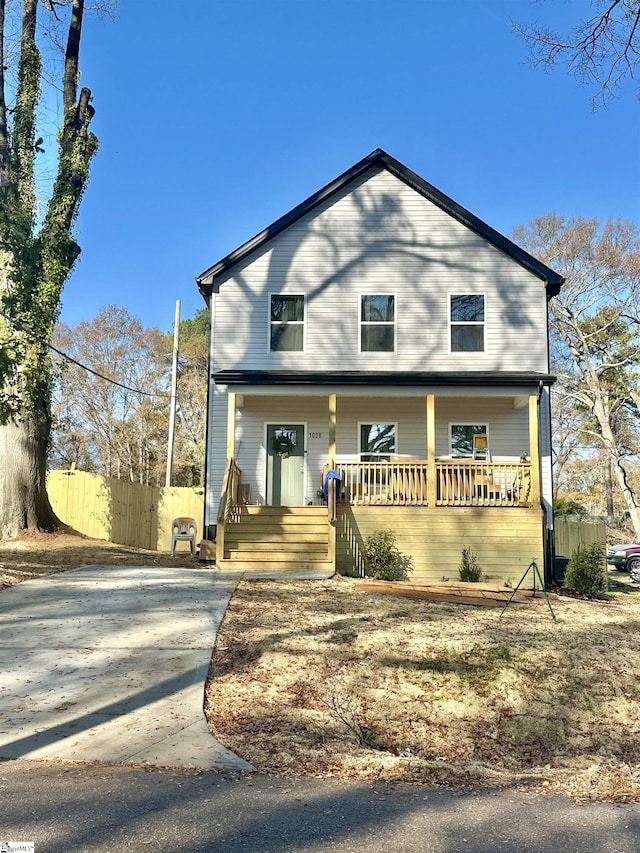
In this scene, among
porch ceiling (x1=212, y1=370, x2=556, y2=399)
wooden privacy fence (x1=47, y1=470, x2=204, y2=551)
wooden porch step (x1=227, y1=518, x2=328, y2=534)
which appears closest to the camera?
wooden porch step (x1=227, y1=518, x2=328, y2=534)

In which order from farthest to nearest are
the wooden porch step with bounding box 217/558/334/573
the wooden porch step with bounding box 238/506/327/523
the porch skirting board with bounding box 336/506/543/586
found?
the wooden porch step with bounding box 238/506/327/523 < the porch skirting board with bounding box 336/506/543/586 < the wooden porch step with bounding box 217/558/334/573

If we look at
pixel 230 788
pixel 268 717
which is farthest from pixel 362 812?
pixel 268 717

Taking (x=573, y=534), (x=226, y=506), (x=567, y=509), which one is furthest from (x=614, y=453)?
(x=226, y=506)

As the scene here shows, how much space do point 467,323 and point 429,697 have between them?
35.3 ft

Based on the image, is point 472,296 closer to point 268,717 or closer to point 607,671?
point 607,671

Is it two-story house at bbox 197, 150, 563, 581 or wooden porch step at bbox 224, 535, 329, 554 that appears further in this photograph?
two-story house at bbox 197, 150, 563, 581

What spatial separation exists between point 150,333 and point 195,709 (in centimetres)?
3649

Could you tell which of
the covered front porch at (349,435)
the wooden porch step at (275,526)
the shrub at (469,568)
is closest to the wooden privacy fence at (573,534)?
the covered front porch at (349,435)

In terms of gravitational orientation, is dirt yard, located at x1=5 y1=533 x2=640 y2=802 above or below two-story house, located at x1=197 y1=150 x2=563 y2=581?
below

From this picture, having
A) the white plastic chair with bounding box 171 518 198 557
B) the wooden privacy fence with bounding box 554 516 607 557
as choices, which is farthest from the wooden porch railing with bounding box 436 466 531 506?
→ the wooden privacy fence with bounding box 554 516 607 557

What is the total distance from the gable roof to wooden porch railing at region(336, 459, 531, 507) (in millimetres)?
4732

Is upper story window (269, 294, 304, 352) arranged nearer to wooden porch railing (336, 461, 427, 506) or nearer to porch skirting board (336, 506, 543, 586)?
wooden porch railing (336, 461, 427, 506)

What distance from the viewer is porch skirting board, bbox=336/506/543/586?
1348 cm

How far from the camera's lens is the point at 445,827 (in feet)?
12.5
